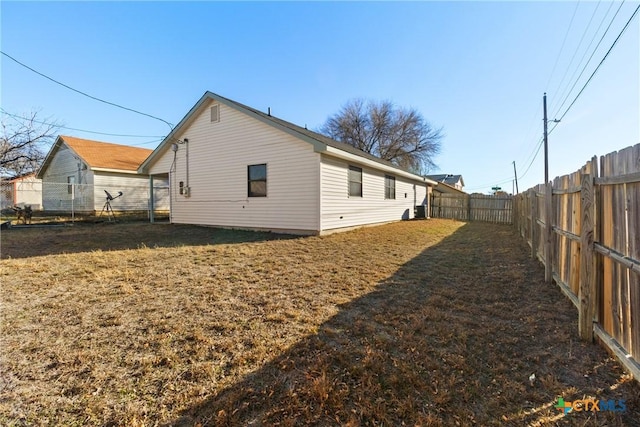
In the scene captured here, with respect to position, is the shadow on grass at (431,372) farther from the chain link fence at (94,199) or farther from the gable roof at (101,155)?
the gable roof at (101,155)

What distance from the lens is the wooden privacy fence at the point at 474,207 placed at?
651 inches

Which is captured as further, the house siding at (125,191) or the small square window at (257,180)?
the house siding at (125,191)

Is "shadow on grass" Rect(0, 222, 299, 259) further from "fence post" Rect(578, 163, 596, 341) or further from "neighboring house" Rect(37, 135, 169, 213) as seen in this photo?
"neighboring house" Rect(37, 135, 169, 213)

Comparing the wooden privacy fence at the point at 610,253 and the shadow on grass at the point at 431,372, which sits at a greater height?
the wooden privacy fence at the point at 610,253

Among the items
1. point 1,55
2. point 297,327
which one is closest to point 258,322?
point 297,327

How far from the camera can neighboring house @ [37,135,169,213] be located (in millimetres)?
17297

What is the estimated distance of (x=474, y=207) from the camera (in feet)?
59.9

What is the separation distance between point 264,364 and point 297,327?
27.2 inches

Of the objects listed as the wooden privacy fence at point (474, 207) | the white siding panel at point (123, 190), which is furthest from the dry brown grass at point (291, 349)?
the white siding panel at point (123, 190)

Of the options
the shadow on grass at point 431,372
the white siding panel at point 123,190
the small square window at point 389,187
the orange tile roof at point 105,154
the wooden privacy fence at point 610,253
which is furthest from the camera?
the orange tile roof at point 105,154

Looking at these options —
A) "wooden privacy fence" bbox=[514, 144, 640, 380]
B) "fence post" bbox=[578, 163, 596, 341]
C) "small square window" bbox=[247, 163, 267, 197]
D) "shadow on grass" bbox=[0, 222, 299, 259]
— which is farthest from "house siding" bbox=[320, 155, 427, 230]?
"fence post" bbox=[578, 163, 596, 341]

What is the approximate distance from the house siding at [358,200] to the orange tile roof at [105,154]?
15626 mm

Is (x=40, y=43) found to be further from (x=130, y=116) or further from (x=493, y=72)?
(x=493, y=72)

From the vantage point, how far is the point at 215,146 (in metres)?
10.8
